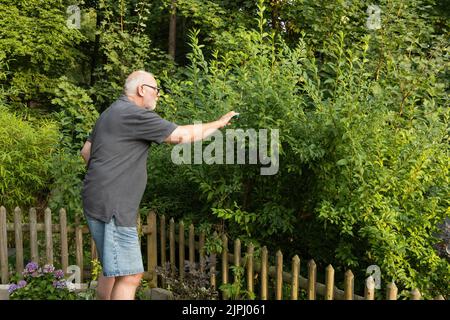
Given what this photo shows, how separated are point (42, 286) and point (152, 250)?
1.01m

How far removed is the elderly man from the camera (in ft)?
10.9

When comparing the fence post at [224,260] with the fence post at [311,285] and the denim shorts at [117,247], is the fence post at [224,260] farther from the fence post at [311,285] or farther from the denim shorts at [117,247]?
the denim shorts at [117,247]

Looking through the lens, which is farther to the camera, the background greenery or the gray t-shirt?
the background greenery

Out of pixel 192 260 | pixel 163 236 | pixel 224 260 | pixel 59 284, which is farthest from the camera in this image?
pixel 163 236

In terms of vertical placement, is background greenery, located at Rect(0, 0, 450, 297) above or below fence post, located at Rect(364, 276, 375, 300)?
above

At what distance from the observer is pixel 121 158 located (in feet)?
11.0

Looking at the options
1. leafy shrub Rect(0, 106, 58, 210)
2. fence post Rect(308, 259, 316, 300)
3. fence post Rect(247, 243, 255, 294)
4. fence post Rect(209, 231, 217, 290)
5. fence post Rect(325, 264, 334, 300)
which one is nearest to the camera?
fence post Rect(325, 264, 334, 300)

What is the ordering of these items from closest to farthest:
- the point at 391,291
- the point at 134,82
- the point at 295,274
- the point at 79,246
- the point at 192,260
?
the point at 391,291 < the point at 134,82 < the point at 295,274 < the point at 192,260 < the point at 79,246

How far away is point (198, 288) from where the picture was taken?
4.34 metres

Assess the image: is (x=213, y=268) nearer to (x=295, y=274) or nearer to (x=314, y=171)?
(x=295, y=274)

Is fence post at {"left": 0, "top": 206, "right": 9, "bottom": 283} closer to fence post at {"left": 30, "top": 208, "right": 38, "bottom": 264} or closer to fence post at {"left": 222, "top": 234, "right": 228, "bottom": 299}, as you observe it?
fence post at {"left": 30, "top": 208, "right": 38, "bottom": 264}

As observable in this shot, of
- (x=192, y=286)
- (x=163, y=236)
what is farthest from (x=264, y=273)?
(x=163, y=236)

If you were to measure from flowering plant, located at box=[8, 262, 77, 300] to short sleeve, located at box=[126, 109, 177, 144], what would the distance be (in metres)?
1.77

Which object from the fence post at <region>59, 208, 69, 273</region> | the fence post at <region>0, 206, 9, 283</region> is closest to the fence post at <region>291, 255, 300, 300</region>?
the fence post at <region>59, 208, 69, 273</region>
